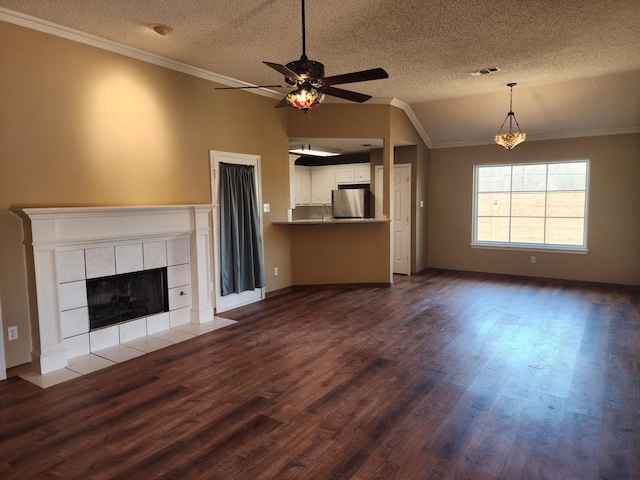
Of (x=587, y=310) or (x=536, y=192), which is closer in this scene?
(x=587, y=310)

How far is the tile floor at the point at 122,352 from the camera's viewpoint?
3318mm

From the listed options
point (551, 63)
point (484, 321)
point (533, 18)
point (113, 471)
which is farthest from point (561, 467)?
point (551, 63)

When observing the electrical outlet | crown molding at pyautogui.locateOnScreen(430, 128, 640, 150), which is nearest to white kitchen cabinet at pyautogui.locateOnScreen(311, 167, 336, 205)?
crown molding at pyautogui.locateOnScreen(430, 128, 640, 150)

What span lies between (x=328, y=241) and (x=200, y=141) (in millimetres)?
2578

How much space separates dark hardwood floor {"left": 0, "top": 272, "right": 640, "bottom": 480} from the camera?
86.8 inches

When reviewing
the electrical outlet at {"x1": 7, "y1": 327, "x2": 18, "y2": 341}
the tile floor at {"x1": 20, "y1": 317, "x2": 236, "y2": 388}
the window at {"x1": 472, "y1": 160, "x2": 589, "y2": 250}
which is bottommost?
the tile floor at {"x1": 20, "y1": 317, "x2": 236, "y2": 388}

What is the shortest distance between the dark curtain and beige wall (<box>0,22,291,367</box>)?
11.0 inches

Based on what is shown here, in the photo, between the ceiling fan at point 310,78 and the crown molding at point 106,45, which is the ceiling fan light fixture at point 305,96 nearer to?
the ceiling fan at point 310,78

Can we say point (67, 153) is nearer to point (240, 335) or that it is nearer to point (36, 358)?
point (36, 358)

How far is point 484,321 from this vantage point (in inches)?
187

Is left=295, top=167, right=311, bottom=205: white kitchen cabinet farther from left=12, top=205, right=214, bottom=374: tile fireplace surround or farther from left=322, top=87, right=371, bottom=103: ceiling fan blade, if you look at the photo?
left=322, top=87, right=371, bottom=103: ceiling fan blade

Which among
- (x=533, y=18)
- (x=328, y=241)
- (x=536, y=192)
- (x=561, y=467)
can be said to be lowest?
(x=561, y=467)

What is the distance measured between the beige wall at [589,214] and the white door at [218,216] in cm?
399

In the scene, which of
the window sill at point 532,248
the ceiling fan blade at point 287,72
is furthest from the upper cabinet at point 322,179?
the ceiling fan blade at point 287,72
